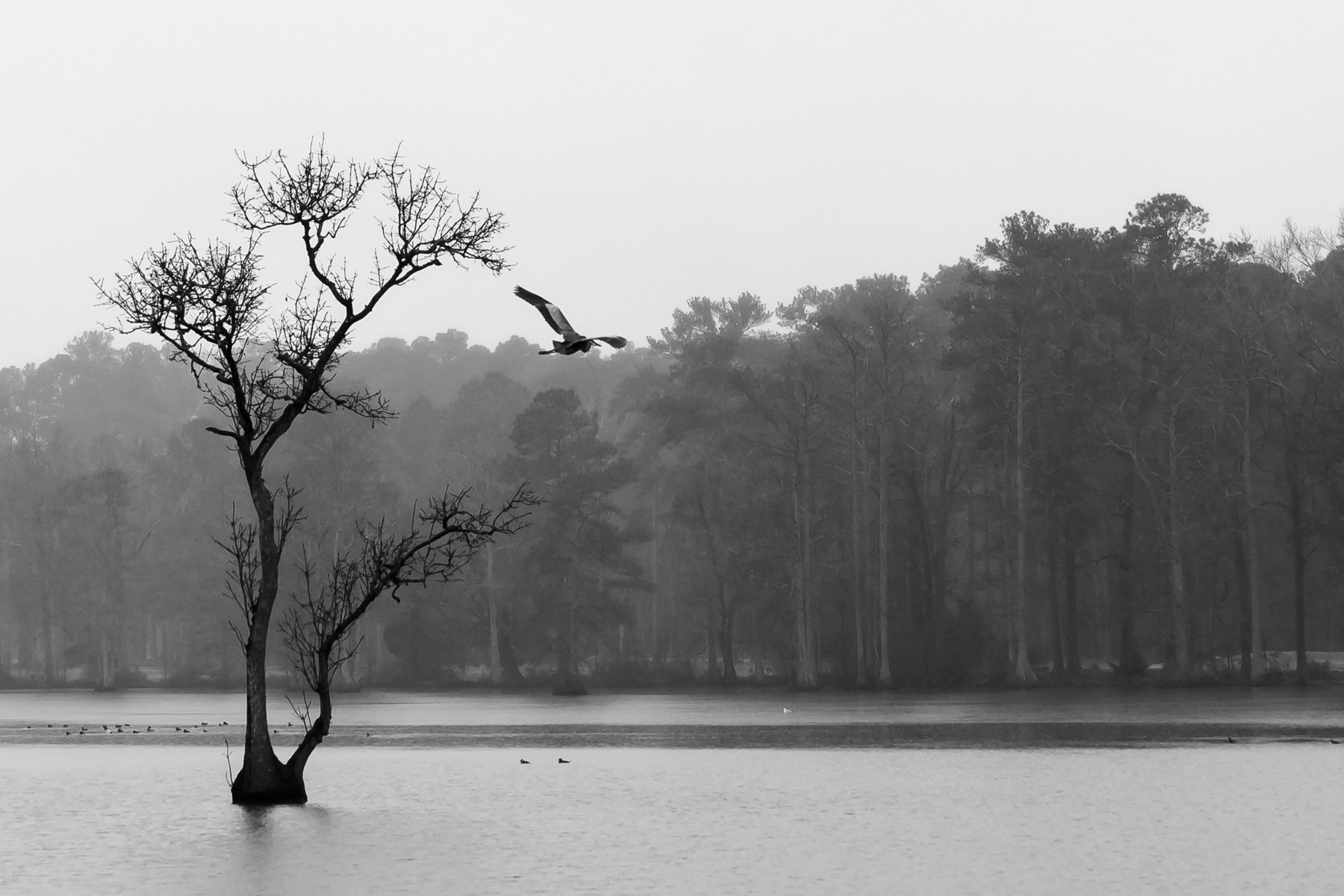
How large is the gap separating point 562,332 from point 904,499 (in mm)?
59975

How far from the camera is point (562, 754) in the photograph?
129ft

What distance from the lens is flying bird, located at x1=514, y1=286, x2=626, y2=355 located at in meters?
22.4

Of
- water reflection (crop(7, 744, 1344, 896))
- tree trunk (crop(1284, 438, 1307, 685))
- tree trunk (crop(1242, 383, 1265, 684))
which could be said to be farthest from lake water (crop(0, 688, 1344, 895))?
tree trunk (crop(1284, 438, 1307, 685))

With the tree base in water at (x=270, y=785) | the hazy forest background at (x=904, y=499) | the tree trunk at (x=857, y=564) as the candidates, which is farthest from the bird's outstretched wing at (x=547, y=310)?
the tree trunk at (x=857, y=564)

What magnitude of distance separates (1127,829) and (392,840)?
10138 mm

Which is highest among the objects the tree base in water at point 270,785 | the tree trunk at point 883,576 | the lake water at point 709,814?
the tree trunk at point 883,576

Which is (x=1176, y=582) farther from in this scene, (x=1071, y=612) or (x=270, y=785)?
(x=270, y=785)

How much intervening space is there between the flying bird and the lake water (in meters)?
6.67

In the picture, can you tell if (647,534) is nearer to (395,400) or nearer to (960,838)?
(395,400)

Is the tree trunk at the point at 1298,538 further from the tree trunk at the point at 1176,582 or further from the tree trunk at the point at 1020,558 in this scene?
the tree trunk at the point at 1020,558

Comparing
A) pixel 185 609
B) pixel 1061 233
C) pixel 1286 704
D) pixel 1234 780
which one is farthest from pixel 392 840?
pixel 185 609

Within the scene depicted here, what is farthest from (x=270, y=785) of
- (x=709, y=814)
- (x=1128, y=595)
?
(x=1128, y=595)

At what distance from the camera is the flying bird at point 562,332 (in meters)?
22.4

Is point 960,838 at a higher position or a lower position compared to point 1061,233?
lower
